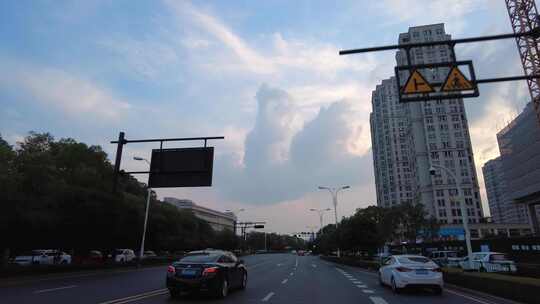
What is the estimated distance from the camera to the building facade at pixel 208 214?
151m

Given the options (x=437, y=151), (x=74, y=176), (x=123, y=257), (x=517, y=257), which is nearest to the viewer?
(x=74, y=176)

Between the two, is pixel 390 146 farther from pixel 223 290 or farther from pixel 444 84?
pixel 223 290

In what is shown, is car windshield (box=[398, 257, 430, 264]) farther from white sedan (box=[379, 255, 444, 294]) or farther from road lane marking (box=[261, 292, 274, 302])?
road lane marking (box=[261, 292, 274, 302])

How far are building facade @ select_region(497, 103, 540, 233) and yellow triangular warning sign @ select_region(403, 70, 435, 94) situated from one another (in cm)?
7477

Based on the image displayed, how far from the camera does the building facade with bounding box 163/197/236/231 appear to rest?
15125 cm

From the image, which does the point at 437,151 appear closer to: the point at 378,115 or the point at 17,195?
the point at 378,115

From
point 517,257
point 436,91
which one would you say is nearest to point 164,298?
point 436,91

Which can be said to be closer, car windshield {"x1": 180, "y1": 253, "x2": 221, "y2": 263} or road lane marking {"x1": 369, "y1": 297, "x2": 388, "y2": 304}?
road lane marking {"x1": 369, "y1": 297, "x2": 388, "y2": 304}

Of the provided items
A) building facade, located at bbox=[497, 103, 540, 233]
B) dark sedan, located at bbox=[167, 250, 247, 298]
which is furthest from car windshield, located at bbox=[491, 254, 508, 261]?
building facade, located at bbox=[497, 103, 540, 233]

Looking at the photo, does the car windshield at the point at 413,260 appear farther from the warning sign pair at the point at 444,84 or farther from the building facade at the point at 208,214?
the building facade at the point at 208,214

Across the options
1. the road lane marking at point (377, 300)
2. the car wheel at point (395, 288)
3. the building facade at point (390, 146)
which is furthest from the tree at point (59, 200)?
the building facade at point (390, 146)

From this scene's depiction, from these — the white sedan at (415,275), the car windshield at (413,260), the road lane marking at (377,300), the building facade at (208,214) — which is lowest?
the road lane marking at (377,300)

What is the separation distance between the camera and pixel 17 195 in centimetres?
2244

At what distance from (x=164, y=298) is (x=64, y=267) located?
16364mm
